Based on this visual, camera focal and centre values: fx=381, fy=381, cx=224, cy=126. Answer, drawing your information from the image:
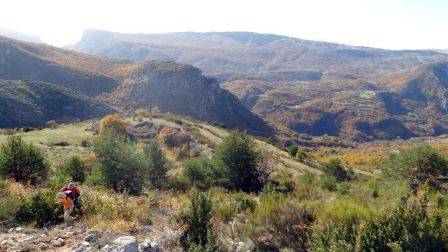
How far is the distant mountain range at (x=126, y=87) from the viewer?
115 meters

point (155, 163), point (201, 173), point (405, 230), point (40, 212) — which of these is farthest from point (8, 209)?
point (155, 163)

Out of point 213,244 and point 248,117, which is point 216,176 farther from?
point 248,117

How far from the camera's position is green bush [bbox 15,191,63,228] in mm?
10008

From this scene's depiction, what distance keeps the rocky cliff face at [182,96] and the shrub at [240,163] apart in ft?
329

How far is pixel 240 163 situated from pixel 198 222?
15.1 metres

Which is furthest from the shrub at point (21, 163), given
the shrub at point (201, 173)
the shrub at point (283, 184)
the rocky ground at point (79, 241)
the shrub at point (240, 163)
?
the shrub at point (283, 184)

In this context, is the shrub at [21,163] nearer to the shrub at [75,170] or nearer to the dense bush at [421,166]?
the shrub at [75,170]

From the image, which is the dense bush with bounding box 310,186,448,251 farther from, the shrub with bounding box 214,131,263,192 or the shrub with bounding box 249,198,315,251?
the shrub with bounding box 214,131,263,192

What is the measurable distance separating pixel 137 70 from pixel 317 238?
147224mm

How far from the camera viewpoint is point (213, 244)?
336 inches

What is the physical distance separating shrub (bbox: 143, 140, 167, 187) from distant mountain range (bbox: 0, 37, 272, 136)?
8145cm

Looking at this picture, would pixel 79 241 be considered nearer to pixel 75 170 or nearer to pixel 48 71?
pixel 75 170

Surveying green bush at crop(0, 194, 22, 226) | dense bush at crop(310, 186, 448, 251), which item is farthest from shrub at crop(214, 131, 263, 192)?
dense bush at crop(310, 186, 448, 251)

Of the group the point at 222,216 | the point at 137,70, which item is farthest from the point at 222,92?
the point at 222,216
